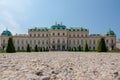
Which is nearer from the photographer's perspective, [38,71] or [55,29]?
[38,71]

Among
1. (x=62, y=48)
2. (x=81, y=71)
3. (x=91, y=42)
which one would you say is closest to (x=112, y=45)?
(x=91, y=42)

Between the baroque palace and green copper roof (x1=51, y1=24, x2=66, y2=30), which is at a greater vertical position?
green copper roof (x1=51, y1=24, x2=66, y2=30)

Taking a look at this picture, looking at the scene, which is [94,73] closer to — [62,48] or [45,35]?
[62,48]

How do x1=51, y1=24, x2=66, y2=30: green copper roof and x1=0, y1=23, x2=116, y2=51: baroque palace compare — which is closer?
x1=51, y1=24, x2=66, y2=30: green copper roof

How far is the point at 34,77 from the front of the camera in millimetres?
7402

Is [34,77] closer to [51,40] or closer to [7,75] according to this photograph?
[7,75]

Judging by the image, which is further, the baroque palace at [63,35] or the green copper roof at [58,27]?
the baroque palace at [63,35]

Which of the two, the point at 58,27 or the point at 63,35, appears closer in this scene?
the point at 63,35

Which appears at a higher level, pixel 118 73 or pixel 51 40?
pixel 51 40

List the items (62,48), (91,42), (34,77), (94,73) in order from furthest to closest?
(91,42), (62,48), (94,73), (34,77)

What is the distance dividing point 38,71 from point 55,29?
59465mm

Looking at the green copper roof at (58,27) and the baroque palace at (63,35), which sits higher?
the green copper roof at (58,27)

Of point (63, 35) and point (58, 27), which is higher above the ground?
point (58, 27)

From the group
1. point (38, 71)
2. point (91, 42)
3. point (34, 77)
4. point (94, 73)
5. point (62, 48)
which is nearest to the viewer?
point (34, 77)
